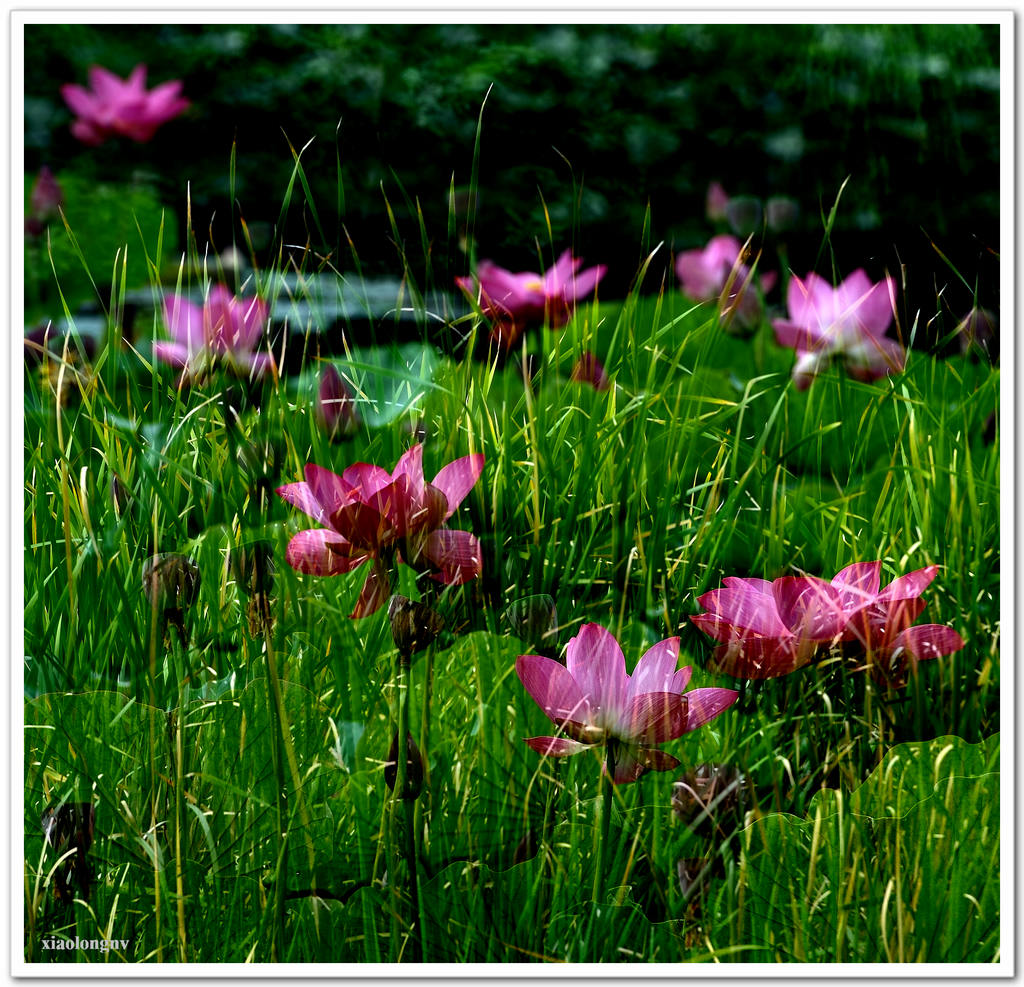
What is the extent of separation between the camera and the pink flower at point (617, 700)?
0.92 meters

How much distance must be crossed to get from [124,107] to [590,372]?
53 cm

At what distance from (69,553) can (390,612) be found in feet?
1.09

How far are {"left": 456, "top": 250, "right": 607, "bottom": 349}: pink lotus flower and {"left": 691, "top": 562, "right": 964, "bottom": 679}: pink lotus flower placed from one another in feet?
1.00

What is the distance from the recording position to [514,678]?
99cm

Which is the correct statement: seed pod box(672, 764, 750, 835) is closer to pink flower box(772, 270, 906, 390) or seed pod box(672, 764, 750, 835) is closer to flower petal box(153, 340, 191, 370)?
pink flower box(772, 270, 906, 390)

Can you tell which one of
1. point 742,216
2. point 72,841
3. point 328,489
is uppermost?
point 742,216

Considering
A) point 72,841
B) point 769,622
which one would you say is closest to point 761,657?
point 769,622

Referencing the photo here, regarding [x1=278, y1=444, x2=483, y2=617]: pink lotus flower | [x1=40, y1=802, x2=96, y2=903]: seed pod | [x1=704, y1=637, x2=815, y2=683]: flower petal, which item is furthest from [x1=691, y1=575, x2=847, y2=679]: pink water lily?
[x1=40, y1=802, x2=96, y2=903]: seed pod

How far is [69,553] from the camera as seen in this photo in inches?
40.8

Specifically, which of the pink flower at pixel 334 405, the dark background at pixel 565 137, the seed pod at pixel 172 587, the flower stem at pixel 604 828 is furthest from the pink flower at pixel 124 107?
the flower stem at pixel 604 828

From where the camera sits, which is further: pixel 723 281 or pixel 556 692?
pixel 723 281

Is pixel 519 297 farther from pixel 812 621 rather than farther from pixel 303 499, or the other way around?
pixel 812 621

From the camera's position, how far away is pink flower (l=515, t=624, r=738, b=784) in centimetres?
92

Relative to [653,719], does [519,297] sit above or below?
above
